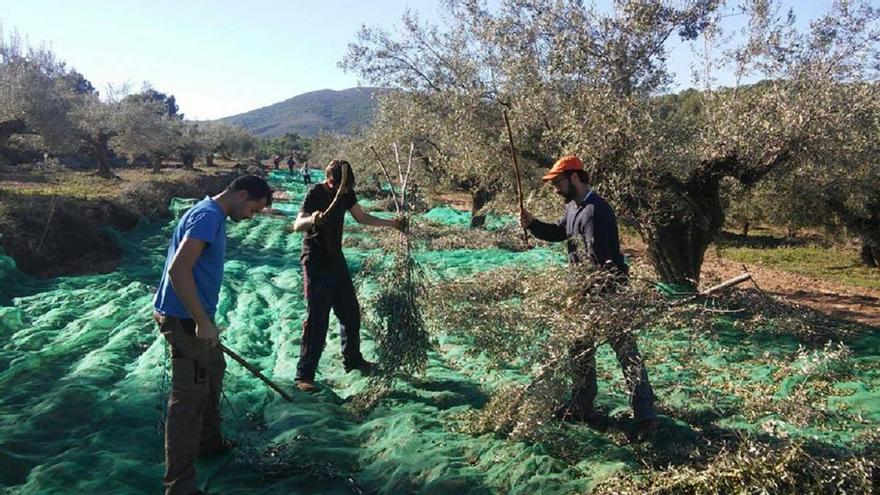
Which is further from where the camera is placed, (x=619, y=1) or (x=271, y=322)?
(x=619, y=1)

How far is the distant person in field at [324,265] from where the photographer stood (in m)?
6.05

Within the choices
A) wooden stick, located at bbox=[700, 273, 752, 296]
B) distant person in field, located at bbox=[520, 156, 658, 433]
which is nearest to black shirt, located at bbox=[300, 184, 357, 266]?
distant person in field, located at bbox=[520, 156, 658, 433]

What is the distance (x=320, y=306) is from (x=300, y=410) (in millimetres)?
1086

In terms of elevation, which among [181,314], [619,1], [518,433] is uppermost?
[619,1]

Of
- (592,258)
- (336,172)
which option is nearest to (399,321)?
(336,172)

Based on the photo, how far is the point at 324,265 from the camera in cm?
620

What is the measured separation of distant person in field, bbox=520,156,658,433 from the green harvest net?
0.32 metres

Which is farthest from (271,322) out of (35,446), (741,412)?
(741,412)

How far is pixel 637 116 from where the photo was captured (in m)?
9.41

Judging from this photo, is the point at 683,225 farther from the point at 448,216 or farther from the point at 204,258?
the point at 448,216

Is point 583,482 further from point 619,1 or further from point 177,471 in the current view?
point 619,1

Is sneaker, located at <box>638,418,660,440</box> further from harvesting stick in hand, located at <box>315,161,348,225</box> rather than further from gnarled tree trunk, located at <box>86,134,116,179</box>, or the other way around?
gnarled tree trunk, located at <box>86,134,116,179</box>

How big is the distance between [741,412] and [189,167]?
1957 inches

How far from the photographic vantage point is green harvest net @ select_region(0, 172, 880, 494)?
4.31 m
